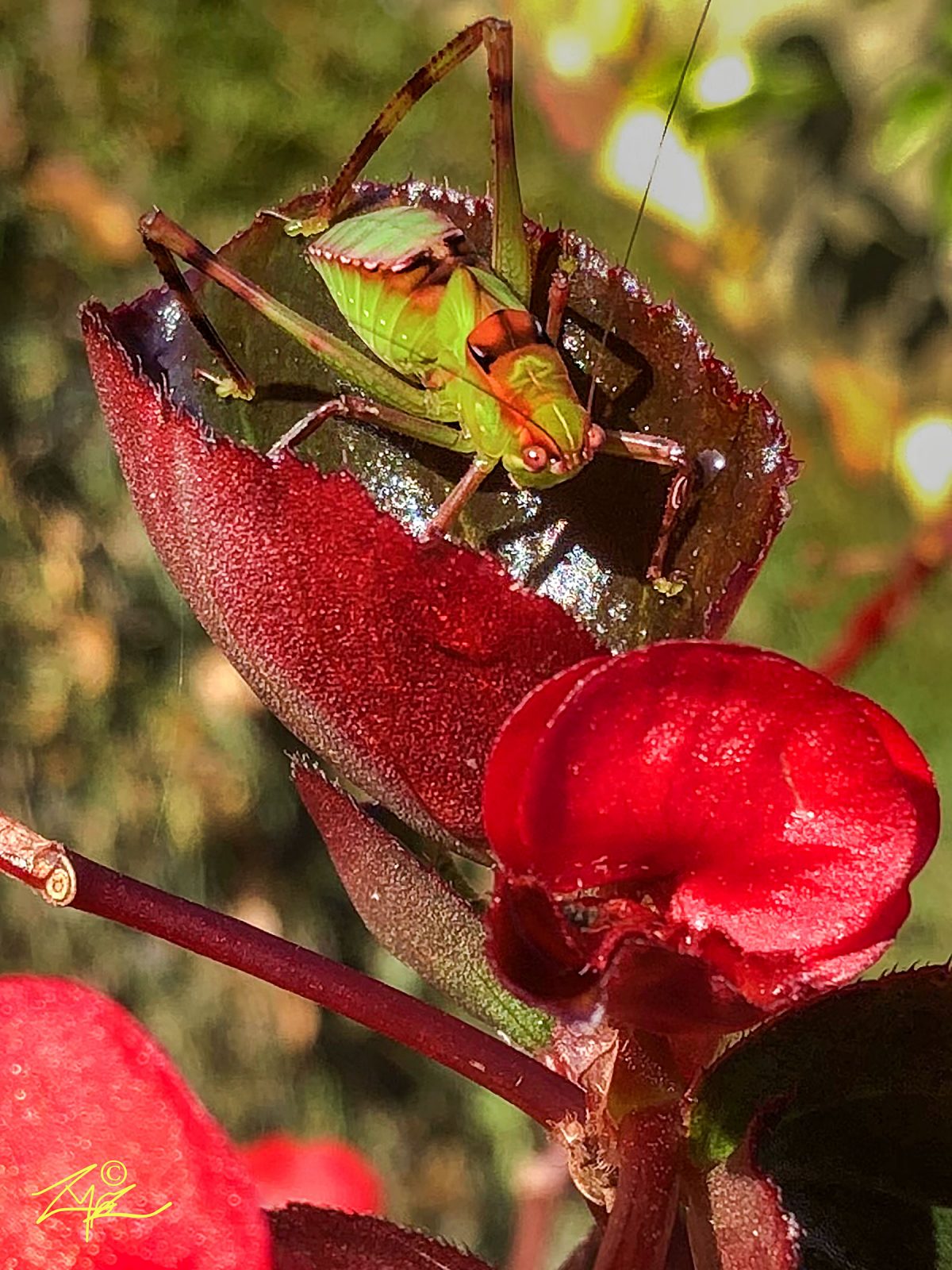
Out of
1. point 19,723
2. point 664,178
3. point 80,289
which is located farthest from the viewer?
point 664,178

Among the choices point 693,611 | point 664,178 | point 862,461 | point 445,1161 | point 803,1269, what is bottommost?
point 803,1269

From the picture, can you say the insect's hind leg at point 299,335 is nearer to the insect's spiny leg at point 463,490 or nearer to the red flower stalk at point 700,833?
the insect's spiny leg at point 463,490

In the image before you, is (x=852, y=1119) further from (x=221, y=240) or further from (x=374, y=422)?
(x=221, y=240)

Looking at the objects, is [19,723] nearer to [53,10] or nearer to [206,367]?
[53,10]

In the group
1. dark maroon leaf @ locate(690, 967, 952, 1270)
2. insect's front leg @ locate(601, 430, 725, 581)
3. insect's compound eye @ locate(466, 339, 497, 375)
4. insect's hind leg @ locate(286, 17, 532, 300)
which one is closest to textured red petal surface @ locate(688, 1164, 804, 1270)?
dark maroon leaf @ locate(690, 967, 952, 1270)

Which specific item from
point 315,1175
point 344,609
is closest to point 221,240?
point 315,1175

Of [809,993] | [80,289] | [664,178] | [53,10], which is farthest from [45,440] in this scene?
[809,993]
